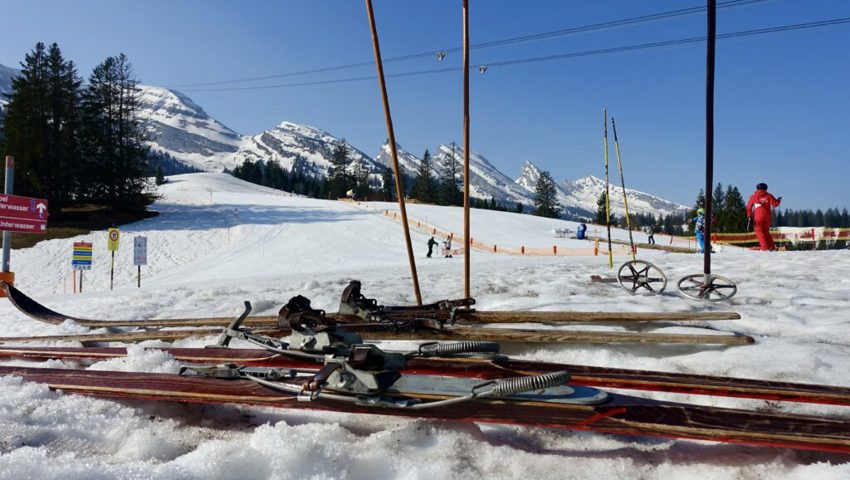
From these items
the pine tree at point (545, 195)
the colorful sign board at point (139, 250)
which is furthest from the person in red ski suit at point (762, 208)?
the pine tree at point (545, 195)

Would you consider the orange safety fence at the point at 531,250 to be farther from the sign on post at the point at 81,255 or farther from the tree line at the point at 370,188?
the tree line at the point at 370,188

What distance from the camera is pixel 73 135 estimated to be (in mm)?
38594

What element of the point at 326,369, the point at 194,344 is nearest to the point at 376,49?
the point at 194,344

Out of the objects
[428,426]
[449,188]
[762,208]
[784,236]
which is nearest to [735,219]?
[784,236]

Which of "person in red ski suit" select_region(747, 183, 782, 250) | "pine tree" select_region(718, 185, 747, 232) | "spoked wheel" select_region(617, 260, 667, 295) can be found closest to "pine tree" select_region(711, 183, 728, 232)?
"pine tree" select_region(718, 185, 747, 232)

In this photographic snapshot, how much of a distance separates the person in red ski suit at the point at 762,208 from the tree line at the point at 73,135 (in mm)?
43840

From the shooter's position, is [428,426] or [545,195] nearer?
[428,426]

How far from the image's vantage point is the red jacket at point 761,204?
12.1m

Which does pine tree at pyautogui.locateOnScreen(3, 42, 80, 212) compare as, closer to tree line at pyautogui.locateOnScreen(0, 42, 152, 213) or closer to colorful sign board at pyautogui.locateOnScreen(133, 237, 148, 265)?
tree line at pyautogui.locateOnScreen(0, 42, 152, 213)

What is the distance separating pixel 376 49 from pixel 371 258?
2074cm

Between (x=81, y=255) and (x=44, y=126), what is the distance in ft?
94.6

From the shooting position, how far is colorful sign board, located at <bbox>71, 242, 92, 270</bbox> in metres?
16.2

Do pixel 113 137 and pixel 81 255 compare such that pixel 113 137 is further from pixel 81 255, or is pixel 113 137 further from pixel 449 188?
pixel 449 188

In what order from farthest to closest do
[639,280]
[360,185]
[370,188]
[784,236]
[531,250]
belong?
[370,188], [360,185], [784,236], [531,250], [639,280]
